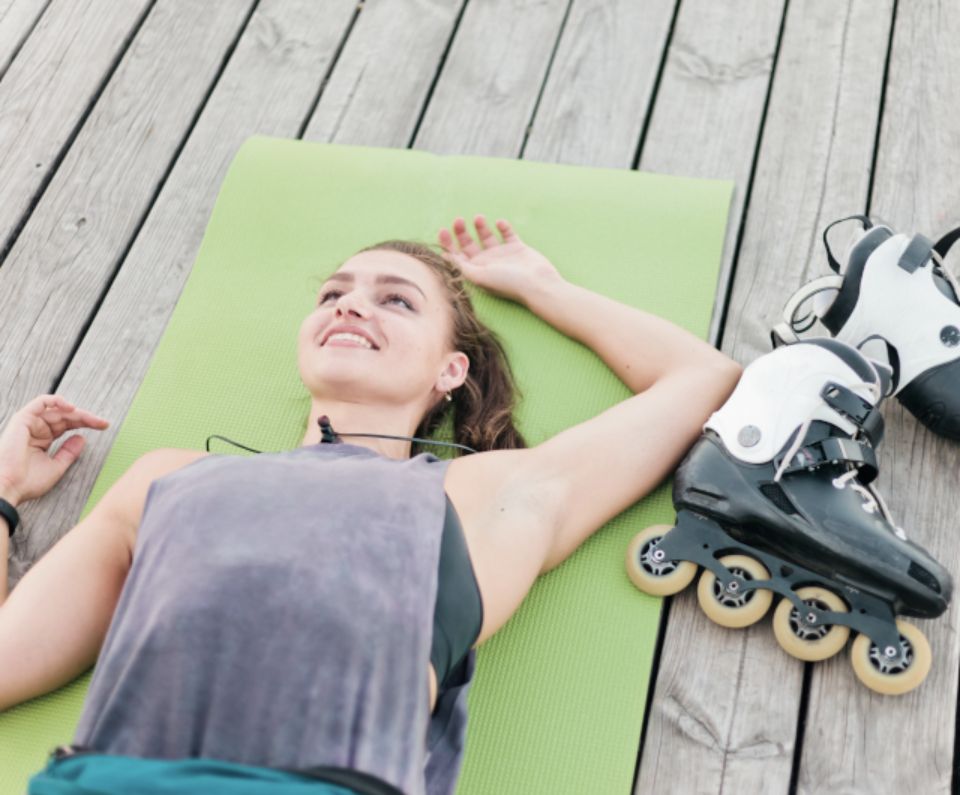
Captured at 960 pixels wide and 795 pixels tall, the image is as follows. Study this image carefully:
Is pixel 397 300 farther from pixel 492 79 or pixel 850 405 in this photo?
pixel 492 79

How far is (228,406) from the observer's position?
221 centimetres

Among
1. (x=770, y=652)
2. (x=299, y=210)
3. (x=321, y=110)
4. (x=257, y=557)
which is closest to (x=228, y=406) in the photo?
(x=299, y=210)

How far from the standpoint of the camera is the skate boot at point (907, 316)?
1961 millimetres

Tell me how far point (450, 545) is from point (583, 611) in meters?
0.35

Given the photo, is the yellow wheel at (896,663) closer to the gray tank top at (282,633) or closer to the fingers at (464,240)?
the gray tank top at (282,633)

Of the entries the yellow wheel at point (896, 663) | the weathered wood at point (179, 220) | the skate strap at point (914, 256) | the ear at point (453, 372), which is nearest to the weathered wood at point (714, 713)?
the yellow wheel at point (896, 663)

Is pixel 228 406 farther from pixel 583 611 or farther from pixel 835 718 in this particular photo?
pixel 835 718

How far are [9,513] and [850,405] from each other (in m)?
1.55

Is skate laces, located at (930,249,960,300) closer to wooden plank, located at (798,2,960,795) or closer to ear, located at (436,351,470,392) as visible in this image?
wooden plank, located at (798,2,960,795)

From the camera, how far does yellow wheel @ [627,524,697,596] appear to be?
188 centimetres

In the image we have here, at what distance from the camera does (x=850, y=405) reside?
6.09 ft

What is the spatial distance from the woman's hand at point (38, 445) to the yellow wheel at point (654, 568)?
1.10 m

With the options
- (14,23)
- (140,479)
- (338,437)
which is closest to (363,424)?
(338,437)

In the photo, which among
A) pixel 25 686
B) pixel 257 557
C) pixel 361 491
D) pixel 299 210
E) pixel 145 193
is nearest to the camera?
pixel 257 557
